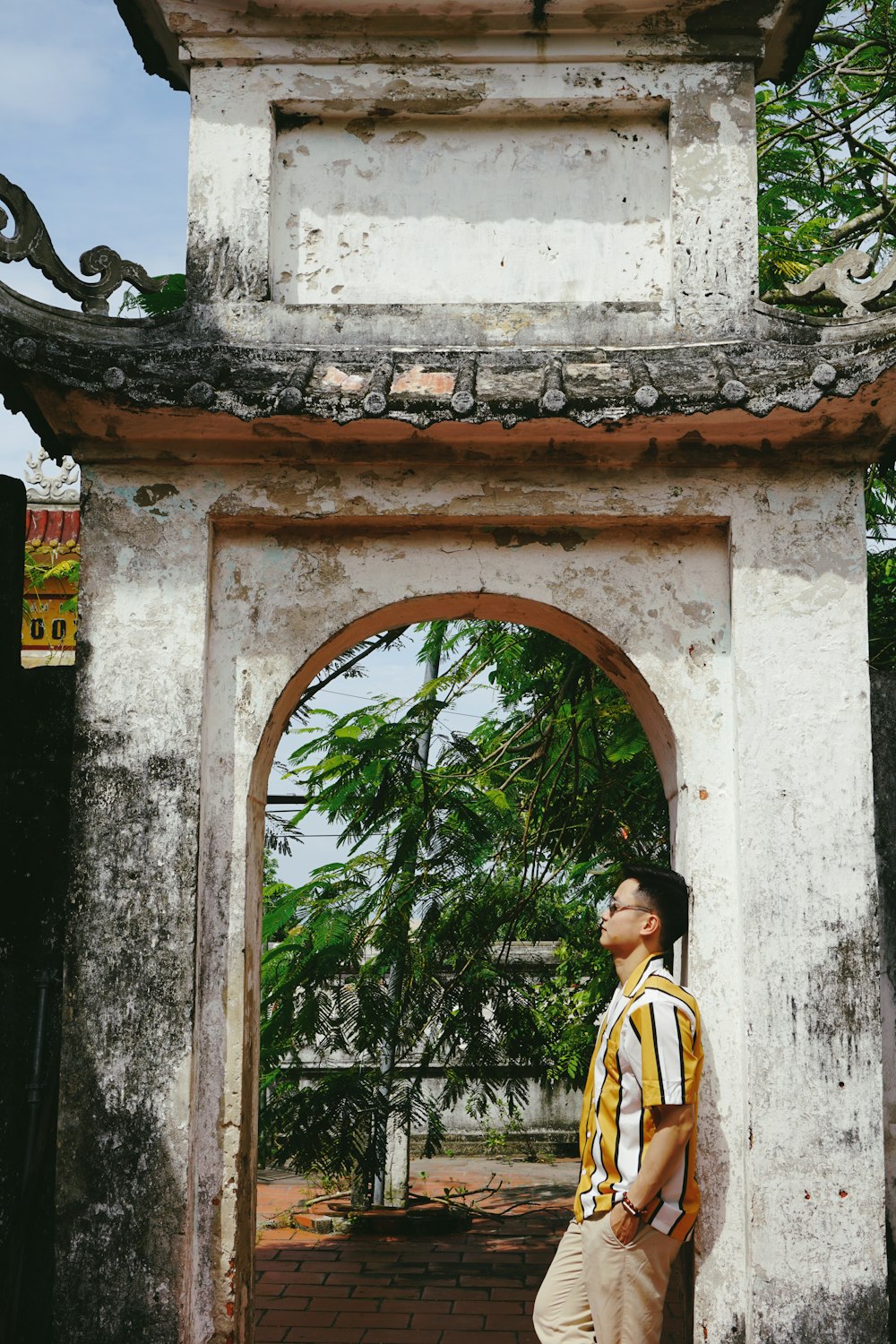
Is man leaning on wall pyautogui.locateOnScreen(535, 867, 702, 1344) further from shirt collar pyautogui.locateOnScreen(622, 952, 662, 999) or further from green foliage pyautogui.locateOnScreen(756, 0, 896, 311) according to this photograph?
green foliage pyautogui.locateOnScreen(756, 0, 896, 311)

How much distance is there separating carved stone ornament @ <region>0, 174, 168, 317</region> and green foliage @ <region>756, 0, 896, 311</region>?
3794 millimetres

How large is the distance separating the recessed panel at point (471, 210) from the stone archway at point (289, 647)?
0.98m

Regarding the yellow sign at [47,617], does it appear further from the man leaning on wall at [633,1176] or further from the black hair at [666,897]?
the man leaning on wall at [633,1176]

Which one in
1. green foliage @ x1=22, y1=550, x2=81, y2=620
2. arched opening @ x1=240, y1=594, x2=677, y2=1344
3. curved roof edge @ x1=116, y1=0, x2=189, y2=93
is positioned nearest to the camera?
arched opening @ x1=240, y1=594, x2=677, y2=1344

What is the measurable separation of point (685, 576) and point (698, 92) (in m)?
1.90

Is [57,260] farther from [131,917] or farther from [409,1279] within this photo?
[409,1279]

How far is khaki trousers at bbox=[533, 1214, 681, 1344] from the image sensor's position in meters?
3.98

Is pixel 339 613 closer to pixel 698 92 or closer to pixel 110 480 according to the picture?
pixel 110 480

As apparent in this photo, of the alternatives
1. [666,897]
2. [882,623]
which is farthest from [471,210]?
[882,623]

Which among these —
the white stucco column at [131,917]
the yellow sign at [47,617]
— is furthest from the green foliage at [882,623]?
the yellow sign at [47,617]

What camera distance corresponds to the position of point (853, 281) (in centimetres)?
505

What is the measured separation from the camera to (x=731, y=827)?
15.7 feet

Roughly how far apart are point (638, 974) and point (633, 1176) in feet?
2.02

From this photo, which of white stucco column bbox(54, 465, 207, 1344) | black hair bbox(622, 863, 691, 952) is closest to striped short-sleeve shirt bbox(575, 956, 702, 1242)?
black hair bbox(622, 863, 691, 952)
